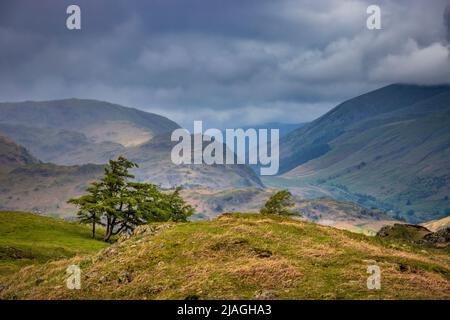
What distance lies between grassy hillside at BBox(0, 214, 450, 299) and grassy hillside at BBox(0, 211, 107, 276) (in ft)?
68.9

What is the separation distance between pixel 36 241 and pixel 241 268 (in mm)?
55440

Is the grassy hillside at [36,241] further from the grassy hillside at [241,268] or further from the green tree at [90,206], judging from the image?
the grassy hillside at [241,268]

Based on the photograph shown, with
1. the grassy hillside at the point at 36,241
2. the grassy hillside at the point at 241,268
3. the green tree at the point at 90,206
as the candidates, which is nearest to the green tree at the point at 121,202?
the green tree at the point at 90,206

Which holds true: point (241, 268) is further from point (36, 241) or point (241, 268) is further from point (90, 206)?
point (90, 206)

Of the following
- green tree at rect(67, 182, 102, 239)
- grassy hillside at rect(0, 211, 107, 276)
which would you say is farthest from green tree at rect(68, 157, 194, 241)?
grassy hillside at rect(0, 211, 107, 276)

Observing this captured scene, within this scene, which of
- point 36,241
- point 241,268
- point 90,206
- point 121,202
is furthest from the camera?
point 121,202

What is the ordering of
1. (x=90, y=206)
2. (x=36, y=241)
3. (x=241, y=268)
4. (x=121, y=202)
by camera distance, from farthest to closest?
(x=121, y=202) → (x=90, y=206) → (x=36, y=241) → (x=241, y=268)

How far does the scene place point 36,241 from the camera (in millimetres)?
76875

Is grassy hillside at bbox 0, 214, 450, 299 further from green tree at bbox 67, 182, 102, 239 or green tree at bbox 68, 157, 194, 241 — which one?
green tree at bbox 67, 182, 102, 239

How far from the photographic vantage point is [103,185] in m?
92.9

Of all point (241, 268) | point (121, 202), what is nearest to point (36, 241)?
point (121, 202)
